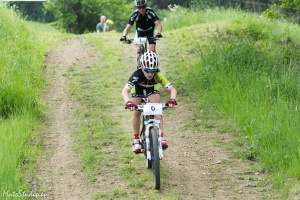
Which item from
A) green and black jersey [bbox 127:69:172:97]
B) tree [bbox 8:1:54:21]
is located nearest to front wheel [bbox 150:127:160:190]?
green and black jersey [bbox 127:69:172:97]

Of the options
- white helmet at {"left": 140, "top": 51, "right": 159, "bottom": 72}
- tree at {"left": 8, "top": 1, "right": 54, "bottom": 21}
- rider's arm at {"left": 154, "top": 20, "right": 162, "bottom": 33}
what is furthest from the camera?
tree at {"left": 8, "top": 1, "right": 54, "bottom": 21}

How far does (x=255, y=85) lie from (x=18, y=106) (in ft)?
14.5

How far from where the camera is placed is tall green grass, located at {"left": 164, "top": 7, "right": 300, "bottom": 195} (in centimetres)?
849

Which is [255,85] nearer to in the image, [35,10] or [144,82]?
[144,82]

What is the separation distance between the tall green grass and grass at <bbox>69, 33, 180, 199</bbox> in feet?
5.27

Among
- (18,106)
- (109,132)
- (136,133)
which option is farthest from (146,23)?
(136,133)

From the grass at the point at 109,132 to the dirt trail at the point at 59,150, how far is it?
0.59ft

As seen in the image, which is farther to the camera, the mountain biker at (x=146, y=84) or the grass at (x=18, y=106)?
the grass at (x=18, y=106)

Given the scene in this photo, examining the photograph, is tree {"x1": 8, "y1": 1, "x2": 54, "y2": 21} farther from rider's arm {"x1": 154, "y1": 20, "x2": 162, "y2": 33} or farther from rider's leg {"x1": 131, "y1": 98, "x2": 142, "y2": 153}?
rider's leg {"x1": 131, "y1": 98, "x2": 142, "y2": 153}

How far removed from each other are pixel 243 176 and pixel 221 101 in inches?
122

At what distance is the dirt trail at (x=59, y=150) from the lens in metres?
Answer: 7.67

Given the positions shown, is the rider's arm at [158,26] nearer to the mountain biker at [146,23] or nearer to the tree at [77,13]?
the mountain biker at [146,23]

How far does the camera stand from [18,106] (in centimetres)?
1055

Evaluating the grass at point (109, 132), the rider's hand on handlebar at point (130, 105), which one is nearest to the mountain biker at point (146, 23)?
the grass at point (109, 132)
